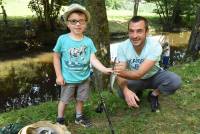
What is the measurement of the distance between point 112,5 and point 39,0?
15.5 m

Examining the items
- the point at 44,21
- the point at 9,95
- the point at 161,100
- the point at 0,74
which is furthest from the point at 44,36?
the point at 161,100

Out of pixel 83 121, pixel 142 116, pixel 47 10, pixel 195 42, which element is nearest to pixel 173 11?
pixel 47 10

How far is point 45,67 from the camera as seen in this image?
1548cm

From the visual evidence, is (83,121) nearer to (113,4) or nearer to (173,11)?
(173,11)

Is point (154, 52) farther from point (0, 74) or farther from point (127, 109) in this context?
point (0, 74)

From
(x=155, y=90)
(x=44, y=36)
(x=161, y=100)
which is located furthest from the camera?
(x=44, y=36)

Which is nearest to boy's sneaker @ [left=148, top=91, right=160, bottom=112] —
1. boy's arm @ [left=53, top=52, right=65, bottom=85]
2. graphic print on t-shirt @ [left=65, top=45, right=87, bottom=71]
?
graphic print on t-shirt @ [left=65, top=45, right=87, bottom=71]

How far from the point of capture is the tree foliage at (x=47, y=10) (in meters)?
22.5

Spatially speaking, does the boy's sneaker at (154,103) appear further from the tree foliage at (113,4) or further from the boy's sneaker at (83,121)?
the tree foliage at (113,4)

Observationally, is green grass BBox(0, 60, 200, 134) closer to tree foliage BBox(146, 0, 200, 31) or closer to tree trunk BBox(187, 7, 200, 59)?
tree trunk BBox(187, 7, 200, 59)

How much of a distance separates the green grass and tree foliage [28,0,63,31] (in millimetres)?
16672

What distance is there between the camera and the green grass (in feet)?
15.6

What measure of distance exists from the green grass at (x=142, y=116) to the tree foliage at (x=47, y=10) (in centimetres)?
1667

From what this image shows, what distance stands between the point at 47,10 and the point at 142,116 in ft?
60.3
